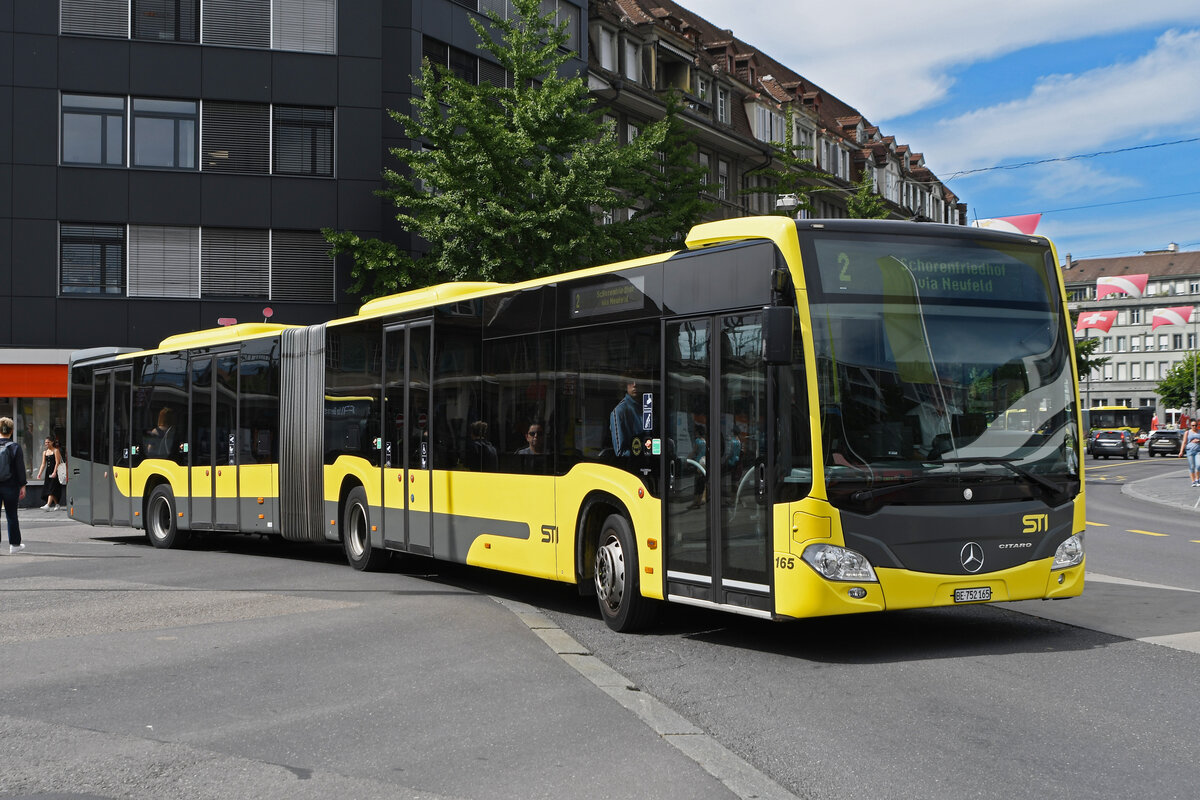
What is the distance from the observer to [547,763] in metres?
5.93

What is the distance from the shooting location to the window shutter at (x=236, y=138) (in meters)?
32.3

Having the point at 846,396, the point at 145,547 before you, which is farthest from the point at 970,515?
the point at 145,547

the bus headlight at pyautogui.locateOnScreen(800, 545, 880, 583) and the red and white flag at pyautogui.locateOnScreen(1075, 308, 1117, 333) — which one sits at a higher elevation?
the red and white flag at pyautogui.locateOnScreen(1075, 308, 1117, 333)

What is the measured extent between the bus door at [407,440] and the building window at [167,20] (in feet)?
68.4

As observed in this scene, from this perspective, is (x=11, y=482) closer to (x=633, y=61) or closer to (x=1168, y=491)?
(x=1168, y=491)

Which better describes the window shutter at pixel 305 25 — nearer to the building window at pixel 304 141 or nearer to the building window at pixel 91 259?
the building window at pixel 304 141

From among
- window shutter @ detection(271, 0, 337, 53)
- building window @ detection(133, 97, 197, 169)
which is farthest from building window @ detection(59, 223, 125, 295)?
window shutter @ detection(271, 0, 337, 53)

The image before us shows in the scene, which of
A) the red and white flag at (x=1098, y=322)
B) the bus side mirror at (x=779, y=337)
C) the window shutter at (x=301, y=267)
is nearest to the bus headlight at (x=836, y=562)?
the bus side mirror at (x=779, y=337)

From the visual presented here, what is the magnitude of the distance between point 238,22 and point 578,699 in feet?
94.3

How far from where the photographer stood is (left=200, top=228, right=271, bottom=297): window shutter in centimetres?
3247

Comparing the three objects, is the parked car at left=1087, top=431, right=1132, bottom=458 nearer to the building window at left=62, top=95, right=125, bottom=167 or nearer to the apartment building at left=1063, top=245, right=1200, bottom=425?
the building window at left=62, top=95, right=125, bottom=167

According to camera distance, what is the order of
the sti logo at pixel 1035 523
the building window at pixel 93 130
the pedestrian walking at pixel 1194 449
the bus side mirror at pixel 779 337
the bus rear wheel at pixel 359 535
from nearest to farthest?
1. the bus side mirror at pixel 779 337
2. the sti logo at pixel 1035 523
3. the bus rear wheel at pixel 359 535
4. the building window at pixel 93 130
5. the pedestrian walking at pixel 1194 449

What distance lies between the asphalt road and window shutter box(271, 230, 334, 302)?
20.8m

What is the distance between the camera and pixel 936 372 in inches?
347
